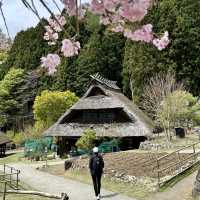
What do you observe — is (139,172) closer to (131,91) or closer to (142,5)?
(142,5)

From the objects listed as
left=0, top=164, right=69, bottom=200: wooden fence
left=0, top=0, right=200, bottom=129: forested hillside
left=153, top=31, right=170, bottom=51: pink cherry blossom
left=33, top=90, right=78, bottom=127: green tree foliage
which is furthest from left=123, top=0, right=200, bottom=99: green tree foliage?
left=153, top=31, right=170, bottom=51: pink cherry blossom

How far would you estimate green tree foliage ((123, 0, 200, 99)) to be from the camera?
150 ft

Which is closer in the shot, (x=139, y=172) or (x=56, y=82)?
(x=139, y=172)

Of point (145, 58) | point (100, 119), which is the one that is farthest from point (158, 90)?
point (145, 58)

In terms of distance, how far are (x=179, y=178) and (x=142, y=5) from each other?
13.9m

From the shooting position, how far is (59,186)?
17828 millimetres

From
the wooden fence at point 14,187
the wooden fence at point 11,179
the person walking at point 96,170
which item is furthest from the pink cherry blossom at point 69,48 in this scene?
the wooden fence at point 11,179

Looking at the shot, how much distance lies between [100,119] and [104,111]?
0.63m

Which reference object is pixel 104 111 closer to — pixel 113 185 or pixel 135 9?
pixel 113 185

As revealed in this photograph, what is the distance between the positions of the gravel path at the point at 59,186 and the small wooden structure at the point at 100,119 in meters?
10.2

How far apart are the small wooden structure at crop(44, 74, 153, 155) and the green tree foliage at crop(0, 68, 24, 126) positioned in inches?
863

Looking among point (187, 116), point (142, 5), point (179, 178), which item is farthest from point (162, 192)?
point (187, 116)

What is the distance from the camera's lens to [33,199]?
601 inches

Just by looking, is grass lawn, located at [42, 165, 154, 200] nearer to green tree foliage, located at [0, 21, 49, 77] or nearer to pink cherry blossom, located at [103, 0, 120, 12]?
pink cherry blossom, located at [103, 0, 120, 12]
